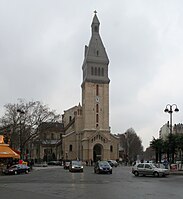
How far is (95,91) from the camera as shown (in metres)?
106

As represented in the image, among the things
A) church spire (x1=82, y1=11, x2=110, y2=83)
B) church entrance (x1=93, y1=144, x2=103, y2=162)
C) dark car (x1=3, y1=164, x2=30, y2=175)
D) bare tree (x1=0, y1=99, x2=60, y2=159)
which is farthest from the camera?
church spire (x1=82, y1=11, x2=110, y2=83)

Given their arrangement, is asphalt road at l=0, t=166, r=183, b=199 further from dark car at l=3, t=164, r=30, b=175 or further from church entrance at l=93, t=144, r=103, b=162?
church entrance at l=93, t=144, r=103, b=162

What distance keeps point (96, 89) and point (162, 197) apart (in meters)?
89.8

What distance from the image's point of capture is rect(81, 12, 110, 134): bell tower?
104250mm

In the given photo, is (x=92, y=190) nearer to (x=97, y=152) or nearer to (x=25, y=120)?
(x=25, y=120)

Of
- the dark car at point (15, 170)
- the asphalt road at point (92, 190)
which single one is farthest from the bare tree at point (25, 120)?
the asphalt road at point (92, 190)

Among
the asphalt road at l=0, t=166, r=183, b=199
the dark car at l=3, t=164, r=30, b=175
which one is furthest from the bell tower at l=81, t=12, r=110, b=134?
the asphalt road at l=0, t=166, r=183, b=199

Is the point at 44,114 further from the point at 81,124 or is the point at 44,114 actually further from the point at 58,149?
the point at 58,149

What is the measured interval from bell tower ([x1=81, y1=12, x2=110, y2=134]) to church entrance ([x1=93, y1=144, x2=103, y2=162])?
5.21 m

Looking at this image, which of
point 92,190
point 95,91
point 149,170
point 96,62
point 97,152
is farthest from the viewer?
point 97,152

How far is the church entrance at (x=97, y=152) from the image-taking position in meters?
104

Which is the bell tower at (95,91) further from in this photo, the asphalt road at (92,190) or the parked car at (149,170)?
the asphalt road at (92,190)

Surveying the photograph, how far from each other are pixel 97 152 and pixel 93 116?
11.6 metres

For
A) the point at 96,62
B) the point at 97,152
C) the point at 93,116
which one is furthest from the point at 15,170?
the point at 96,62
